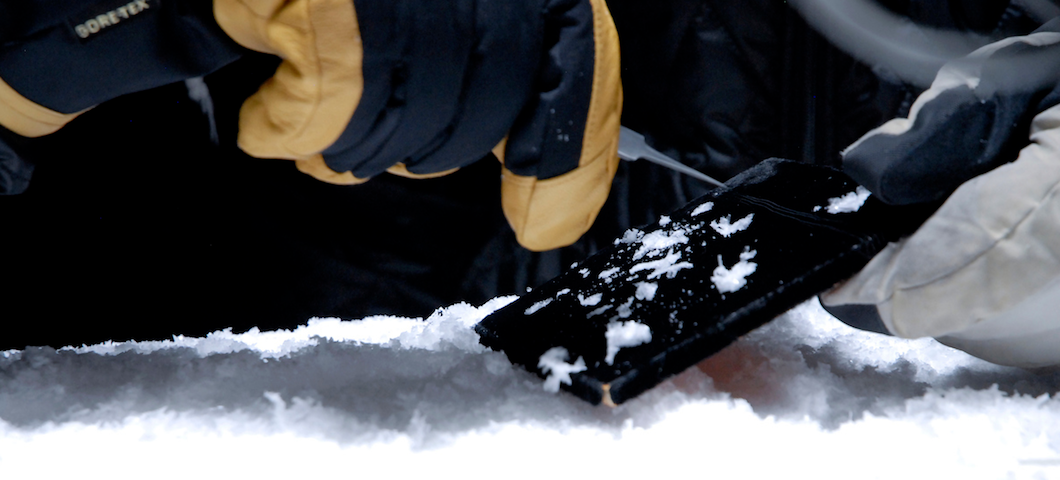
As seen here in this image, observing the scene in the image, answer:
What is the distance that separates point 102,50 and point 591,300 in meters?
0.33

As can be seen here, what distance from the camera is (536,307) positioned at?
473 millimetres

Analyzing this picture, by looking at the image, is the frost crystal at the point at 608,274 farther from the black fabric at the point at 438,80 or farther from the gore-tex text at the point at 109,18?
the gore-tex text at the point at 109,18

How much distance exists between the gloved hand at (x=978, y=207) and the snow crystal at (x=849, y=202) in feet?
0.12

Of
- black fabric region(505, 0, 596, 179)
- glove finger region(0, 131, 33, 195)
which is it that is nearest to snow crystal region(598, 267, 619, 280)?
black fabric region(505, 0, 596, 179)

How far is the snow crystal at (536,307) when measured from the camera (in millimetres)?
469

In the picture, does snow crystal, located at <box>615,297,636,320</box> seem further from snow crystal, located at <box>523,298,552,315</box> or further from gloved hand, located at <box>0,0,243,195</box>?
gloved hand, located at <box>0,0,243,195</box>

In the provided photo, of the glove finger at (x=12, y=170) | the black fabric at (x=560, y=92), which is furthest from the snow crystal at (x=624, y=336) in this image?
the glove finger at (x=12, y=170)

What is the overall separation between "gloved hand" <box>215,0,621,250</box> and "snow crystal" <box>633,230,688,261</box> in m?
0.11

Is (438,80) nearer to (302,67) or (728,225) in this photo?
(302,67)

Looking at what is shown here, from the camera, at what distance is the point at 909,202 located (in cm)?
38

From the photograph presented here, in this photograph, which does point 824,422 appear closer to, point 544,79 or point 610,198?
point 544,79

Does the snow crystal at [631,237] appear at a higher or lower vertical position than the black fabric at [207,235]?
higher

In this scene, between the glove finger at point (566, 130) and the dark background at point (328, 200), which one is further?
the dark background at point (328, 200)

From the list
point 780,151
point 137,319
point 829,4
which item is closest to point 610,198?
point 780,151
